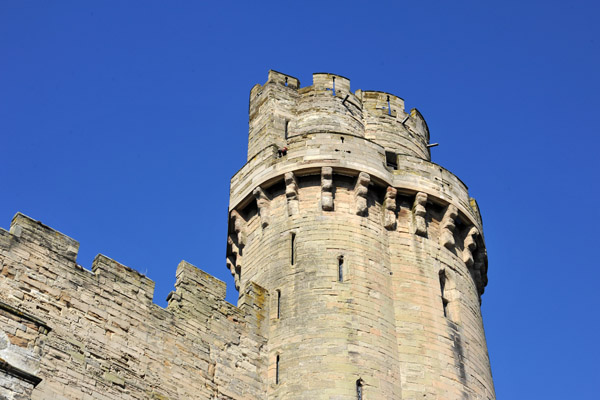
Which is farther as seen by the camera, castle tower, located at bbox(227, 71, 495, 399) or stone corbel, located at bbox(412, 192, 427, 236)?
stone corbel, located at bbox(412, 192, 427, 236)

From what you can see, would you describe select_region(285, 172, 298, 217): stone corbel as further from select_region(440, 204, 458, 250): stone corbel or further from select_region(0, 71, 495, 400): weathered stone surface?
select_region(440, 204, 458, 250): stone corbel

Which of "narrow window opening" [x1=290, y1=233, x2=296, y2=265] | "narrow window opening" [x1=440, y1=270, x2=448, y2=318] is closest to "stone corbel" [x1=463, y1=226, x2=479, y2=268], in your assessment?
"narrow window opening" [x1=440, y1=270, x2=448, y2=318]

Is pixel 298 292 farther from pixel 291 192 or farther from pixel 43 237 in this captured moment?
pixel 43 237

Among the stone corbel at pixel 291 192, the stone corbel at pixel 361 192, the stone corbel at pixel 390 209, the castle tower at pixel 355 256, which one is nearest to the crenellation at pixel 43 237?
the castle tower at pixel 355 256


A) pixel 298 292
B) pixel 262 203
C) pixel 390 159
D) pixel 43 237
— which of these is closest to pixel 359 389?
pixel 298 292

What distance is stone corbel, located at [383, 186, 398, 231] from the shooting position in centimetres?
2303

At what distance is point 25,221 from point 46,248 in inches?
26.1

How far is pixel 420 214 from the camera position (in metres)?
23.5

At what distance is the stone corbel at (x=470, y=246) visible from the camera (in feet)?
78.8

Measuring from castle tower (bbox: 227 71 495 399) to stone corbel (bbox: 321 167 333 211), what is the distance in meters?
0.03

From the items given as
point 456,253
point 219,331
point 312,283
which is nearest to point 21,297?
point 219,331

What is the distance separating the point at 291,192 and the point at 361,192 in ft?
5.59

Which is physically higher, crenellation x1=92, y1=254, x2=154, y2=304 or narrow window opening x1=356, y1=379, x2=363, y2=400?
crenellation x1=92, y1=254, x2=154, y2=304

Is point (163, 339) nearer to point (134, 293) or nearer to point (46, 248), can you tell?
point (134, 293)
